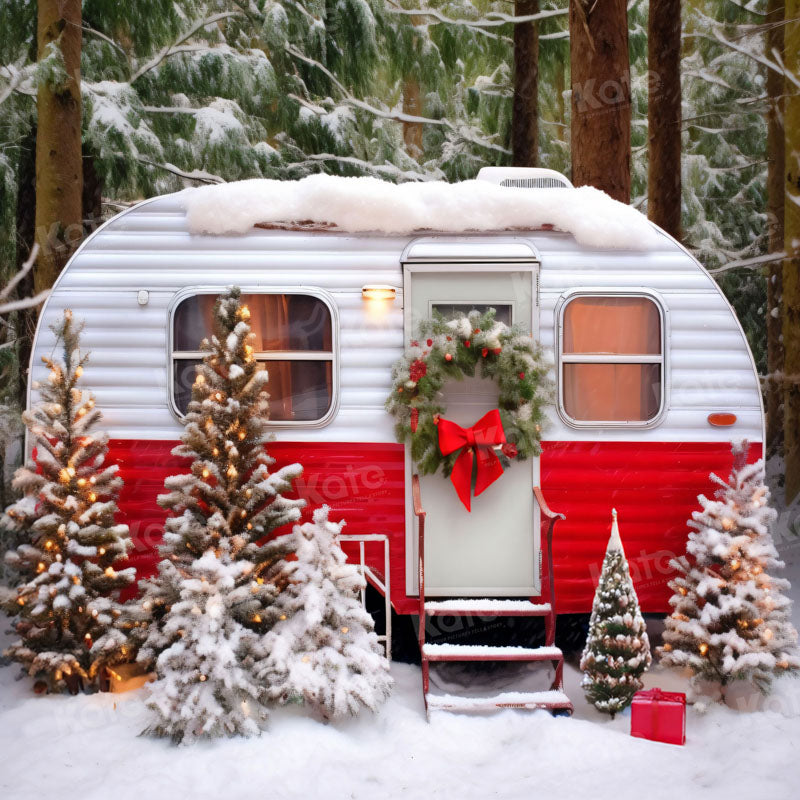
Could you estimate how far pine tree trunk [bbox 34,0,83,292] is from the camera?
8531mm

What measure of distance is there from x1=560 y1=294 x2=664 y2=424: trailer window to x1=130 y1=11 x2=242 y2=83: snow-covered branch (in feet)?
24.4

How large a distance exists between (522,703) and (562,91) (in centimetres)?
1341

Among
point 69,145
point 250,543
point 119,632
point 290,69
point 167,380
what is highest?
point 290,69

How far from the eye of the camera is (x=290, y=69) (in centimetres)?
1252

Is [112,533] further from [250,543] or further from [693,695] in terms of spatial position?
[693,695]

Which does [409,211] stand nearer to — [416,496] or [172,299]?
[172,299]

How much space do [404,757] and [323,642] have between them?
83 centimetres

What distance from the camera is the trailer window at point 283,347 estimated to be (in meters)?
5.92

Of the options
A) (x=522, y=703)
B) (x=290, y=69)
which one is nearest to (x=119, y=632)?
(x=522, y=703)

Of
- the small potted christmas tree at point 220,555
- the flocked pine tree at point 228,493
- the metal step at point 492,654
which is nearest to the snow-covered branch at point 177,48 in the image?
the small potted christmas tree at point 220,555

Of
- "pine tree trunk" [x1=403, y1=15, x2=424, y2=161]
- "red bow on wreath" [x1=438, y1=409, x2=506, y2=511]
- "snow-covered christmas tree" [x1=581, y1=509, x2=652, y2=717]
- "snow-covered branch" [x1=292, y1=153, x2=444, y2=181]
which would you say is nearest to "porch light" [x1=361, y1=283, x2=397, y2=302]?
"red bow on wreath" [x1=438, y1=409, x2=506, y2=511]

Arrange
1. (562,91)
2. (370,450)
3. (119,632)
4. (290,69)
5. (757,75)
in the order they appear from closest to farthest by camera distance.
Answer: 1. (119,632)
2. (370,450)
3. (290,69)
4. (757,75)
5. (562,91)

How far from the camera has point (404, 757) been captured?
489 centimetres

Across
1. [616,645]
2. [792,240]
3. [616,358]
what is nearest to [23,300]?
[616,358]
